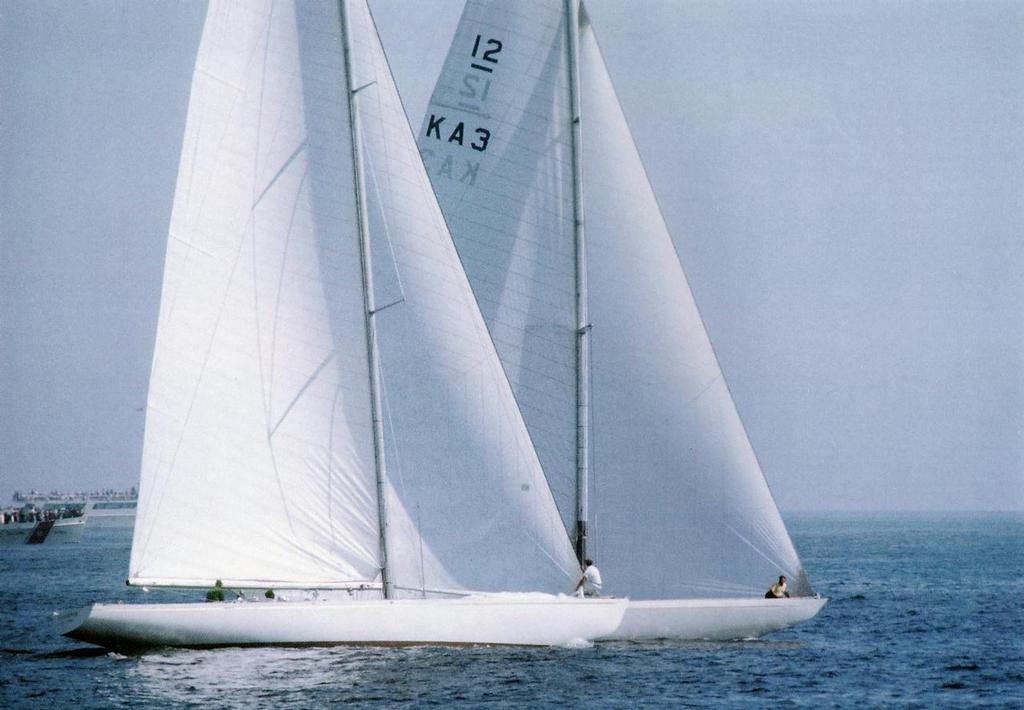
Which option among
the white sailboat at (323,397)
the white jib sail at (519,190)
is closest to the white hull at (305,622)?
the white sailboat at (323,397)

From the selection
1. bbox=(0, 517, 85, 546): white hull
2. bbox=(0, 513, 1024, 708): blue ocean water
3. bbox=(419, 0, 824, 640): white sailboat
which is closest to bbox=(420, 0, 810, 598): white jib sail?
bbox=(419, 0, 824, 640): white sailboat

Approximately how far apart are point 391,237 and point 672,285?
23.3ft

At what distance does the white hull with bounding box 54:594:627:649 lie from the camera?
31.8m

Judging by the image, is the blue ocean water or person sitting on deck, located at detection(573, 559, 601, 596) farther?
person sitting on deck, located at detection(573, 559, 601, 596)

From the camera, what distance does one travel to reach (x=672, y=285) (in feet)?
125

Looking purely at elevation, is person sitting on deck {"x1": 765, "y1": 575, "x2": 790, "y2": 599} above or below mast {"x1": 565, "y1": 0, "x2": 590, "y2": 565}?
below

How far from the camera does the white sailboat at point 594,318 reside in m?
37.6

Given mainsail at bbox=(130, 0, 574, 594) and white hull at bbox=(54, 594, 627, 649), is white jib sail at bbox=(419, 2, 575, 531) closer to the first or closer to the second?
mainsail at bbox=(130, 0, 574, 594)

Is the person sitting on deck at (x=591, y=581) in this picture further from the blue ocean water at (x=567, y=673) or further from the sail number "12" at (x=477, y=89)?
the sail number "12" at (x=477, y=89)

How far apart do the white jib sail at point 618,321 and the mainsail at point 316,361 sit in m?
3.53

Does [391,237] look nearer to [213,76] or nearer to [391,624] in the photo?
[213,76]

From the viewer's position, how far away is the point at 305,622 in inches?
1268

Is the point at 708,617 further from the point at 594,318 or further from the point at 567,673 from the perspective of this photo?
the point at 594,318

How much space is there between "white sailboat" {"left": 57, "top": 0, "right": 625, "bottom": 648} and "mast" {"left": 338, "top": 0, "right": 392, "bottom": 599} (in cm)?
5
